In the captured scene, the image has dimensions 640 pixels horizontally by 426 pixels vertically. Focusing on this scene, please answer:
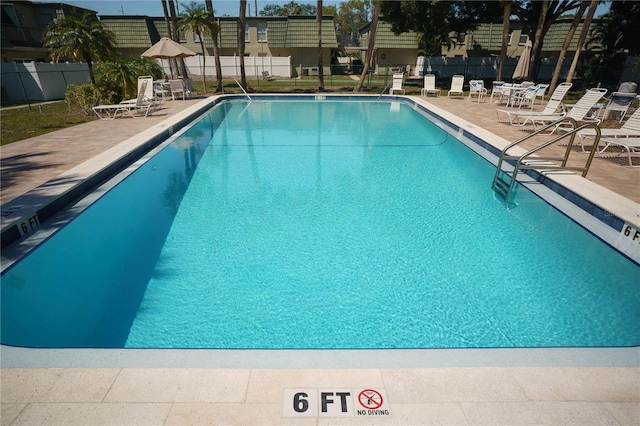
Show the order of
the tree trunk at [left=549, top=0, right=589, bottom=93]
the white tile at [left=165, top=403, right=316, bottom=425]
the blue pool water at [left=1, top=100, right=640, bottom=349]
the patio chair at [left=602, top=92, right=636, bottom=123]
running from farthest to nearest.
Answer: the tree trunk at [left=549, top=0, right=589, bottom=93] → the patio chair at [left=602, top=92, right=636, bottom=123] → the blue pool water at [left=1, top=100, right=640, bottom=349] → the white tile at [left=165, top=403, right=316, bottom=425]

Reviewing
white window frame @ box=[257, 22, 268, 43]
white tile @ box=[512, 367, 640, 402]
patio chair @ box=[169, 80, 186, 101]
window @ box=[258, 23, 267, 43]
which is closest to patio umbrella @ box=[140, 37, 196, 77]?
patio chair @ box=[169, 80, 186, 101]

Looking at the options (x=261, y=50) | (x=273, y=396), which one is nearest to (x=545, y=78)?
(x=261, y=50)

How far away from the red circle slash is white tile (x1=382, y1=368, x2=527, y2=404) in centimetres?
8

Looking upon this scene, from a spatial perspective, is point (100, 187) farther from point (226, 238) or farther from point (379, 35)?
point (379, 35)

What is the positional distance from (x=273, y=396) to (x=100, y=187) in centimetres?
523

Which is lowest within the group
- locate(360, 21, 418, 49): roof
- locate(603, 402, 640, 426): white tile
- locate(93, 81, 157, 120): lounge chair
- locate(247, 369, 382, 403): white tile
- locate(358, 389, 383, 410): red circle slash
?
locate(247, 369, 382, 403): white tile

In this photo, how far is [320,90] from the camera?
1920cm

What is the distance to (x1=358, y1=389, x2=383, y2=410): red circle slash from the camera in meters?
2.06

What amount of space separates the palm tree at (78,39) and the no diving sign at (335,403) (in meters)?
13.5

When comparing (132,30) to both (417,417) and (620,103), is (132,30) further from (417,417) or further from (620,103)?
(417,417)

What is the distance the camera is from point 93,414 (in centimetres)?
201

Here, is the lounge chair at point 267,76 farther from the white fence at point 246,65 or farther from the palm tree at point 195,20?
the palm tree at point 195,20

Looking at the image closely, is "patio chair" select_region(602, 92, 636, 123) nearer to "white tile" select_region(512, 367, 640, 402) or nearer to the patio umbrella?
"white tile" select_region(512, 367, 640, 402)

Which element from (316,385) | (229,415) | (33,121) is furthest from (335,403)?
(33,121)
